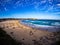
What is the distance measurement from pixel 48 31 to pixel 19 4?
86 cm

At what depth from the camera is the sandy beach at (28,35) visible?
2.19 meters

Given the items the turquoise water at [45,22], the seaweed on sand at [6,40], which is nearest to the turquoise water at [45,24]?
the turquoise water at [45,22]

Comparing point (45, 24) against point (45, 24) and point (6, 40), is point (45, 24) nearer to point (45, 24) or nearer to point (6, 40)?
point (45, 24)

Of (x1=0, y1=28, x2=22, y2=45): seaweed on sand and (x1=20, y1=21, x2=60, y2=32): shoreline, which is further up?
(x1=20, y1=21, x2=60, y2=32): shoreline

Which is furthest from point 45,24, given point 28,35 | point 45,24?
point 28,35

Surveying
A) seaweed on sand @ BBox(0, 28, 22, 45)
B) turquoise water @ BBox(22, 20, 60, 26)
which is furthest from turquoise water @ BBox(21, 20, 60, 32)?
seaweed on sand @ BBox(0, 28, 22, 45)

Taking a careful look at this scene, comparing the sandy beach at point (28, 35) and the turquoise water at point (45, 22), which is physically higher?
the turquoise water at point (45, 22)

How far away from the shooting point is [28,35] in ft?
7.43

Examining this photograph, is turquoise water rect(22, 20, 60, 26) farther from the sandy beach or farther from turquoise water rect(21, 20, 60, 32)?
the sandy beach

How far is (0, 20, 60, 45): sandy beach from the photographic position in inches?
86.2

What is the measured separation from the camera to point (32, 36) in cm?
224

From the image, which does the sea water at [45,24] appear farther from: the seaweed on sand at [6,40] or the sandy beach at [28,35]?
the seaweed on sand at [6,40]

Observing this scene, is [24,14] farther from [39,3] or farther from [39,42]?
[39,42]

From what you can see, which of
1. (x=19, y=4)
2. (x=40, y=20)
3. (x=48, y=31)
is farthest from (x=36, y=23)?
(x=19, y=4)
